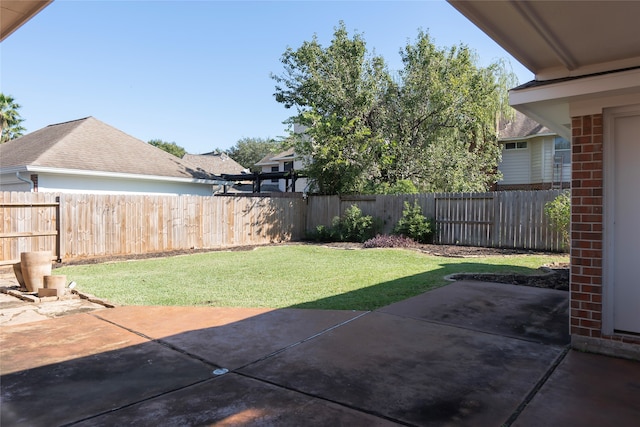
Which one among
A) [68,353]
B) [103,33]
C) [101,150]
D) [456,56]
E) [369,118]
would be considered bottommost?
[68,353]

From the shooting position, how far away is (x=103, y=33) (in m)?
12.2

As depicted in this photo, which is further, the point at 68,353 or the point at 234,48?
the point at 234,48

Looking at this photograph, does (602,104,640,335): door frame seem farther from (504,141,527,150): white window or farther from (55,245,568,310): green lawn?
(504,141,527,150): white window

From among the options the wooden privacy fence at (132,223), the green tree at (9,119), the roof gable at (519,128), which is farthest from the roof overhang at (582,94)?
the green tree at (9,119)

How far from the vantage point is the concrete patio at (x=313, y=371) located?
273 cm

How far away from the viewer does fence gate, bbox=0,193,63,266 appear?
31.5 feet

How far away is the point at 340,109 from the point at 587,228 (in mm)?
15258

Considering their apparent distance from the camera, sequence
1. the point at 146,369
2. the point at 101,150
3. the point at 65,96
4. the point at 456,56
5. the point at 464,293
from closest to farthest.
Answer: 1. the point at 146,369
2. the point at 464,293
3. the point at 101,150
4. the point at 456,56
5. the point at 65,96

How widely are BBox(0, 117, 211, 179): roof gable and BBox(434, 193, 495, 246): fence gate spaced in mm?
11326

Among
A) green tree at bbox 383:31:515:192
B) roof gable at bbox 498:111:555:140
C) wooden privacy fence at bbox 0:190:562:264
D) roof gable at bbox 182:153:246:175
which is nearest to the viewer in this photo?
wooden privacy fence at bbox 0:190:562:264

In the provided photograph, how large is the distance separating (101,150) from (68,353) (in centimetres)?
1470

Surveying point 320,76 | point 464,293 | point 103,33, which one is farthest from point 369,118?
point 464,293

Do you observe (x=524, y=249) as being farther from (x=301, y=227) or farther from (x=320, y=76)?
(x=320, y=76)

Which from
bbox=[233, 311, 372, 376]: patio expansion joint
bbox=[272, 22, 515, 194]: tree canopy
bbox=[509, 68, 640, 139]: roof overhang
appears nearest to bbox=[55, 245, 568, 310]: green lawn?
bbox=[233, 311, 372, 376]: patio expansion joint
